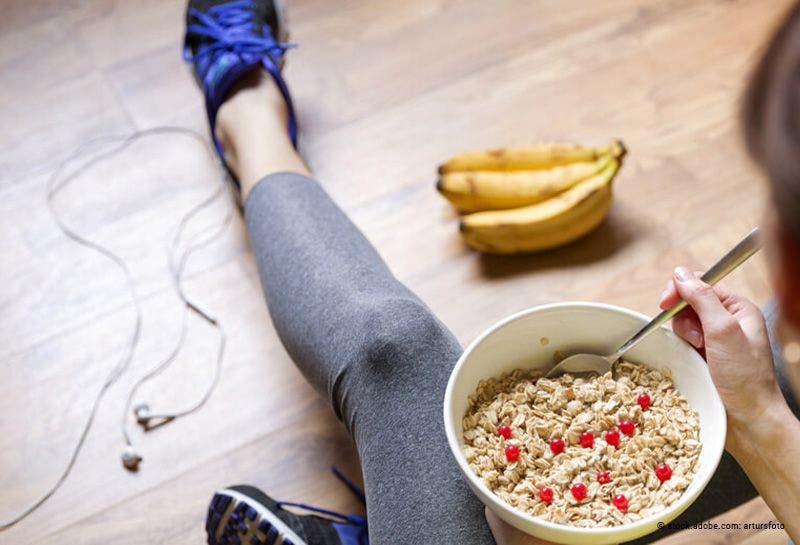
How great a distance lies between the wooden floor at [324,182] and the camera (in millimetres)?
1210

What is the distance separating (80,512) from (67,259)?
0.41 metres

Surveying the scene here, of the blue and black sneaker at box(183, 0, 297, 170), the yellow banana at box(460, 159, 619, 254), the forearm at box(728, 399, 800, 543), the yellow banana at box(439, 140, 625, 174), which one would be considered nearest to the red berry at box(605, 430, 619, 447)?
the forearm at box(728, 399, 800, 543)

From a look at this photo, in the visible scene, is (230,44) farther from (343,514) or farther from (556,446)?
(556,446)

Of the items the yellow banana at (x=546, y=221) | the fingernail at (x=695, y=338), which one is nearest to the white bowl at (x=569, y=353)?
the fingernail at (x=695, y=338)

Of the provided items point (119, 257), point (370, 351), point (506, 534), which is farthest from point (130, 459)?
point (506, 534)

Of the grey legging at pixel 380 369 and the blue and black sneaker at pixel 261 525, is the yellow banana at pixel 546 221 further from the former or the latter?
the blue and black sneaker at pixel 261 525

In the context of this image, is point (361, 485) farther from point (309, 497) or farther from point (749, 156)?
point (749, 156)

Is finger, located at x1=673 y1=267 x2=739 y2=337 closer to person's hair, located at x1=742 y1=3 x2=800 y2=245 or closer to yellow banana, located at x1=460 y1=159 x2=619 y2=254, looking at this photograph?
person's hair, located at x1=742 y1=3 x2=800 y2=245

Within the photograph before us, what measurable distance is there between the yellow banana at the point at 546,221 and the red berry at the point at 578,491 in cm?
53

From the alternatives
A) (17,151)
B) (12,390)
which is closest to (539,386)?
(12,390)

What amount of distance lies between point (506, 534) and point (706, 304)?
0.29 metres

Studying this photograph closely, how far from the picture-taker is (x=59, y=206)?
142 centimetres

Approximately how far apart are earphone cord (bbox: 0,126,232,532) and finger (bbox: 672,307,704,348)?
0.69 metres

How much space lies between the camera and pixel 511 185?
1313 millimetres
